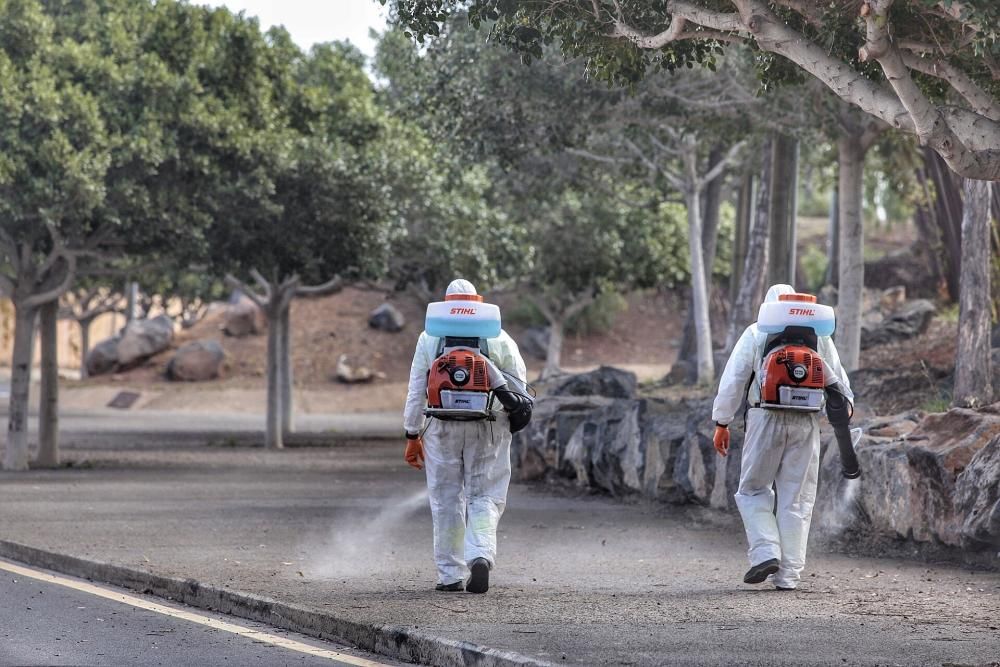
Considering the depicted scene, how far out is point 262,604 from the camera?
8.99 m

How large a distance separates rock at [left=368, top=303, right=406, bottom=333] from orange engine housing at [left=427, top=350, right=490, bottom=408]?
45.4 meters

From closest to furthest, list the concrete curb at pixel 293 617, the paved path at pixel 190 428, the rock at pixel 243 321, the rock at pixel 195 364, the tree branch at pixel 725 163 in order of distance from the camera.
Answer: the concrete curb at pixel 293 617, the paved path at pixel 190 428, the tree branch at pixel 725 163, the rock at pixel 195 364, the rock at pixel 243 321

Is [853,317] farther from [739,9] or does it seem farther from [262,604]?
[262,604]

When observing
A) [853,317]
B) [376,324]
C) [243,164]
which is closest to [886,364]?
[853,317]

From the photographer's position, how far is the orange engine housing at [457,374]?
30.8 ft

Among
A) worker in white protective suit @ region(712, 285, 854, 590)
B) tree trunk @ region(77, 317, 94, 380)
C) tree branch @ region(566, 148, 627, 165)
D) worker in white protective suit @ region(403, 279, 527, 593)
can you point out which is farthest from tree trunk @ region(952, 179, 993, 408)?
tree trunk @ region(77, 317, 94, 380)

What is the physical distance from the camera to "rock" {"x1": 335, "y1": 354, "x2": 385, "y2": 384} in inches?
1913

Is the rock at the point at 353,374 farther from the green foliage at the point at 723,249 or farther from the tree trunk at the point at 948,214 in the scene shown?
the tree trunk at the point at 948,214

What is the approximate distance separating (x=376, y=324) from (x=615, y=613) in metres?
46.7

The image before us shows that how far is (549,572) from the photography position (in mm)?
10742

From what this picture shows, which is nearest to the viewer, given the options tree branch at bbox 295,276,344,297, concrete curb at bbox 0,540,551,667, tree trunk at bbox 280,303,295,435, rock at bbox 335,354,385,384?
concrete curb at bbox 0,540,551,667

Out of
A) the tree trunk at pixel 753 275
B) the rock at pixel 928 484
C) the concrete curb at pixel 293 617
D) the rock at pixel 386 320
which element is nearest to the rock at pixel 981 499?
the rock at pixel 928 484

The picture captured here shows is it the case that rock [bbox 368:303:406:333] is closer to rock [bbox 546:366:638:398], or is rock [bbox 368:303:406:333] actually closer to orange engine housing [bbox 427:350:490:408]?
rock [bbox 546:366:638:398]

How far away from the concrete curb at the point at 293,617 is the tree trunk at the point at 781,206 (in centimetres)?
1256
